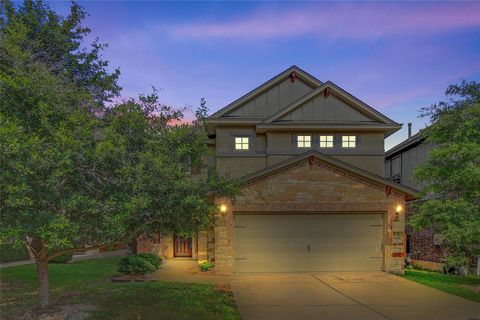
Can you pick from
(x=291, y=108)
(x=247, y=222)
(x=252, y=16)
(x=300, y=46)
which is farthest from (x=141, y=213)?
(x=291, y=108)

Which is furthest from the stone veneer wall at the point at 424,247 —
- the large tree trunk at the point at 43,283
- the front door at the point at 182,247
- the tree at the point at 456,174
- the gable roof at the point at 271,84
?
the large tree trunk at the point at 43,283

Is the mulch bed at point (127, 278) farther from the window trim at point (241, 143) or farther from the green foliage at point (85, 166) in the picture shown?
the window trim at point (241, 143)

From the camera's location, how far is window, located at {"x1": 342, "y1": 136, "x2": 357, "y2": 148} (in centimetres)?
1891

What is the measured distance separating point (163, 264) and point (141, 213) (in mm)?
12213

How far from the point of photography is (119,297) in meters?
9.35

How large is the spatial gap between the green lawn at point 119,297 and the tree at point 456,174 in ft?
20.8

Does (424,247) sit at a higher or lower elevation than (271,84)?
lower

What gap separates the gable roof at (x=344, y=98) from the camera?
60.9 ft

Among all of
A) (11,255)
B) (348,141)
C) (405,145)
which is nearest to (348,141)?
(348,141)

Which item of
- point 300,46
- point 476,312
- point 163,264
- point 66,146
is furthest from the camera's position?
point 163,264

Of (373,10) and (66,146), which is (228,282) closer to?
(66,146)

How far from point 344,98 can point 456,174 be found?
937cm

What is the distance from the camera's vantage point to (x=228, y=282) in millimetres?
12766

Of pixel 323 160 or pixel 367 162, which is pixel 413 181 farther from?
pixel 323 160
